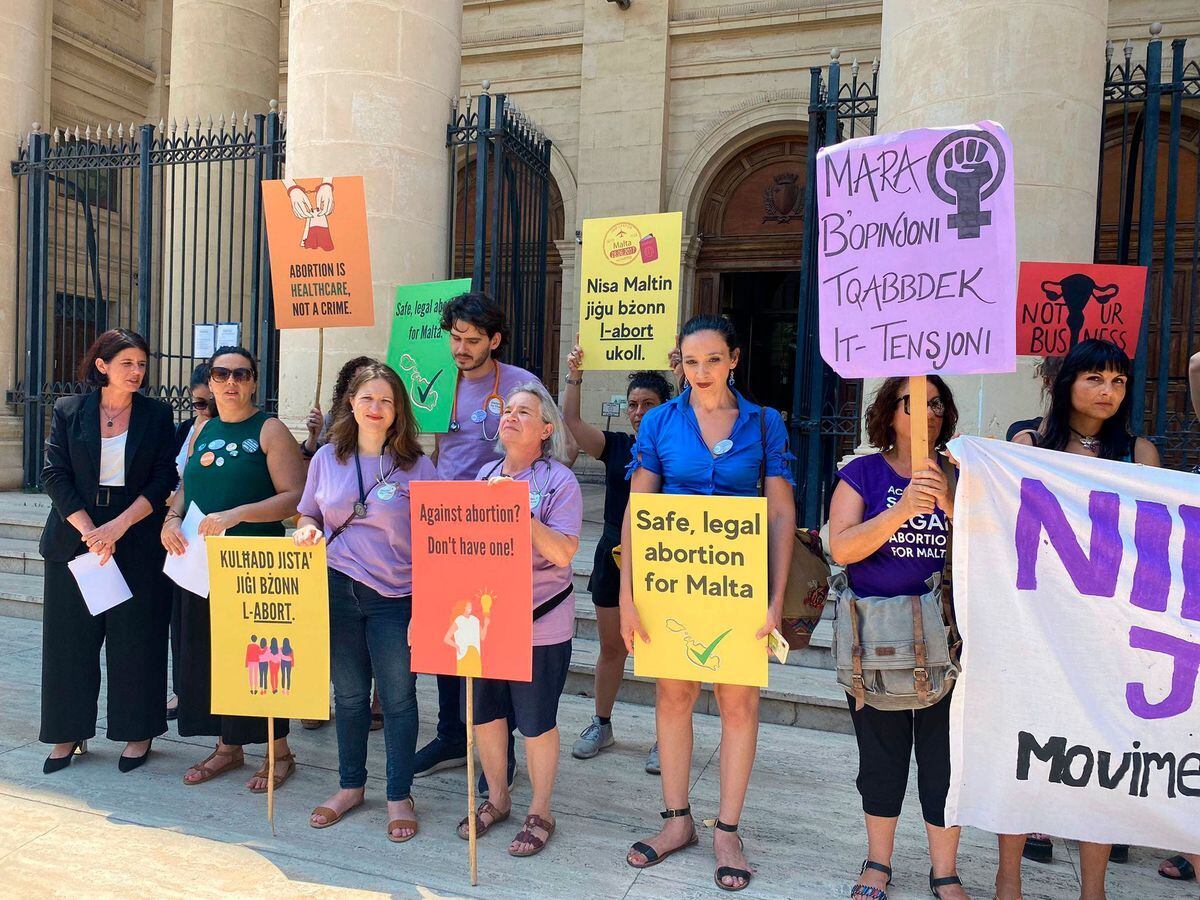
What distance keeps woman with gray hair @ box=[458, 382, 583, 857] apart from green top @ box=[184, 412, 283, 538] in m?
1.17

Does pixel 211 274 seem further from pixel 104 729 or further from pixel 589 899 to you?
pixel 589 899

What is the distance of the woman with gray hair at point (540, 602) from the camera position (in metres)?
3.49

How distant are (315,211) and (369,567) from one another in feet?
8.11

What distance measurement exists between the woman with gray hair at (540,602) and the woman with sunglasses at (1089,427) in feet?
5.61

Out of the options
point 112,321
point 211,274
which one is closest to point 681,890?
point 211,274

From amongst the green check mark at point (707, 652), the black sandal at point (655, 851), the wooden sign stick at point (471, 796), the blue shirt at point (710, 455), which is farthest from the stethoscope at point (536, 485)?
the black sandal at point (655, 851)

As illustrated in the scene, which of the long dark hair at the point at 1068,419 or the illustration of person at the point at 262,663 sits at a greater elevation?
the long dark hair at the point at 1068,419

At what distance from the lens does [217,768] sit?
420cm

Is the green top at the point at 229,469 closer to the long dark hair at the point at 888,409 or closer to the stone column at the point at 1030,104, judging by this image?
the long dark hair at the point at 888,409

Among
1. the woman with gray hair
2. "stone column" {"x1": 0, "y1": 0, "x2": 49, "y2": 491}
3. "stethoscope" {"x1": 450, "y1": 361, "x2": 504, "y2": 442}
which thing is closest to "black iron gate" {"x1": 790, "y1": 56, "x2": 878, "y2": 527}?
"stethoscope" {"x1": 450, "y1": 361, "x2": 504, "y2": 442}

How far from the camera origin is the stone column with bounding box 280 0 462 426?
705cm

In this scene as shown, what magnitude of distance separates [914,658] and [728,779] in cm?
88

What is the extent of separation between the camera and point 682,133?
40.1ft

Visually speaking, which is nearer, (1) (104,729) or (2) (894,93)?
(1) (104,729)
